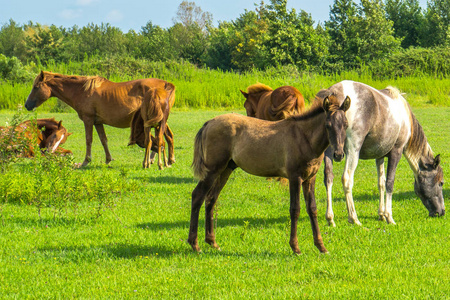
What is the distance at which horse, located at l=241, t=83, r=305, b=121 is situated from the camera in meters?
9.16

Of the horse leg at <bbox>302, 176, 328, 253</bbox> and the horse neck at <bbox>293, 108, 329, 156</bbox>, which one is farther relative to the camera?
the horse leg at <bbox>302, 176, 328, 253</bbox>

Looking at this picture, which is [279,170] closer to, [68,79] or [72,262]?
[72,262]

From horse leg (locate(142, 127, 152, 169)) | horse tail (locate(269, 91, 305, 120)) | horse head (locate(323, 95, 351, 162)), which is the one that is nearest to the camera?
horse head (locate(323, 95, 351, 162))

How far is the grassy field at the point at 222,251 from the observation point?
4895mm

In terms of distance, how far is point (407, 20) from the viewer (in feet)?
168

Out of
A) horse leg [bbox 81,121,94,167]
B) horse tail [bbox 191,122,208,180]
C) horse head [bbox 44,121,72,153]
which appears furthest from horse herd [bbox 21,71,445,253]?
horse head [bbox 44,121,72,153]

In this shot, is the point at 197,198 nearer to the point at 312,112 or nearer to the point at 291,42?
the point at 312,112

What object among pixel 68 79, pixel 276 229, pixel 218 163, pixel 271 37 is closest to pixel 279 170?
pixel 218 163

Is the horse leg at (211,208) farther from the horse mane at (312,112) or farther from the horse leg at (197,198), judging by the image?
the horse mane at (312,112)

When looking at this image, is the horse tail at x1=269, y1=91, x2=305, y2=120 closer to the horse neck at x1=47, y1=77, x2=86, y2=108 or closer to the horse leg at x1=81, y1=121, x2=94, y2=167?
the horse leg at x1=81, y1=121, x2=94, y2=167

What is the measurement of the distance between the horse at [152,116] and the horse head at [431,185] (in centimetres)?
606

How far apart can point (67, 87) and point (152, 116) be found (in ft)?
8.90

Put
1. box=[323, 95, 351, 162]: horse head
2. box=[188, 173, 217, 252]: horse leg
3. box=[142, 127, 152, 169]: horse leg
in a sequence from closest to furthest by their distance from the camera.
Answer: box=[323, 95, 351, 162]: horse head, box=[188, 173, 217, 252]: horse leg, box=[142, 127, 152, 169]: horse leg

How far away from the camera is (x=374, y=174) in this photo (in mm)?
11344
